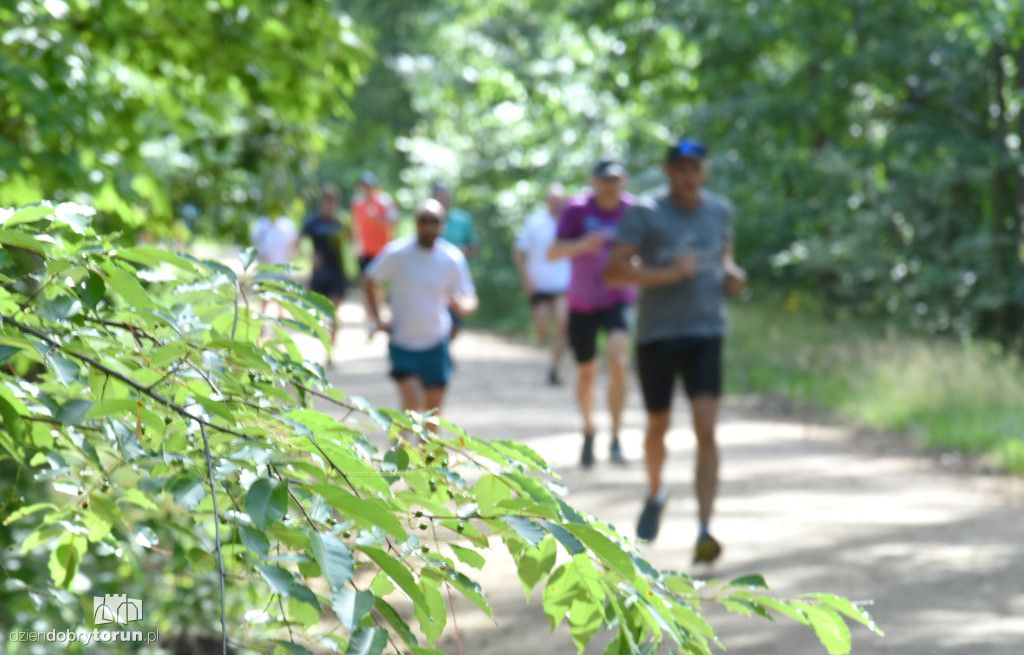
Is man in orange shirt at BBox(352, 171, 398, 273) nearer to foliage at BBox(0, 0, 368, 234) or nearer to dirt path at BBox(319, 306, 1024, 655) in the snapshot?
dirt path at BBox(319, 306, 1024, 655)

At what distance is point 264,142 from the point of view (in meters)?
7.59

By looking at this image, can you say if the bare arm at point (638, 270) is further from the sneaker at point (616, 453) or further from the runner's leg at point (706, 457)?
the sneaker at point (616, 453)

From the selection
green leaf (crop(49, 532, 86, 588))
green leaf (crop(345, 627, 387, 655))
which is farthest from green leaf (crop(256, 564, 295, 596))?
green leaf (crop(49, 532, 86, 588))

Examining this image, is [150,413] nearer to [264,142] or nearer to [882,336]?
[264,142]

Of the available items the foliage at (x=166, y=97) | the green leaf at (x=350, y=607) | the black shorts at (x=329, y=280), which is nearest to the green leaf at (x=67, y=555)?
the green leaf at (x=350, y=607)

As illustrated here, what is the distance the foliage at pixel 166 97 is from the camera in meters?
5.12

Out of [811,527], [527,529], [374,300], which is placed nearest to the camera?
[527,529]

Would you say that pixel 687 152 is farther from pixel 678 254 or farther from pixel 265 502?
pixel 265 502

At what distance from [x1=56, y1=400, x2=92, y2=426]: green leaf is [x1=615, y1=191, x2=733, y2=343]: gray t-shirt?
535 cm

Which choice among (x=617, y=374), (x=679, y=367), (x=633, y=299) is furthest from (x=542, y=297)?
(x=679, y=367)

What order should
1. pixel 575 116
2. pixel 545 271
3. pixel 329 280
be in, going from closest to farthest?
pixel 329 280 < pixel 545 271 < pixel 575 116

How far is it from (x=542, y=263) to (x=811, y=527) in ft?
26.6

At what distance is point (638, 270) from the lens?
698 centimetres

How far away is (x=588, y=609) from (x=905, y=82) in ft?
48.0
